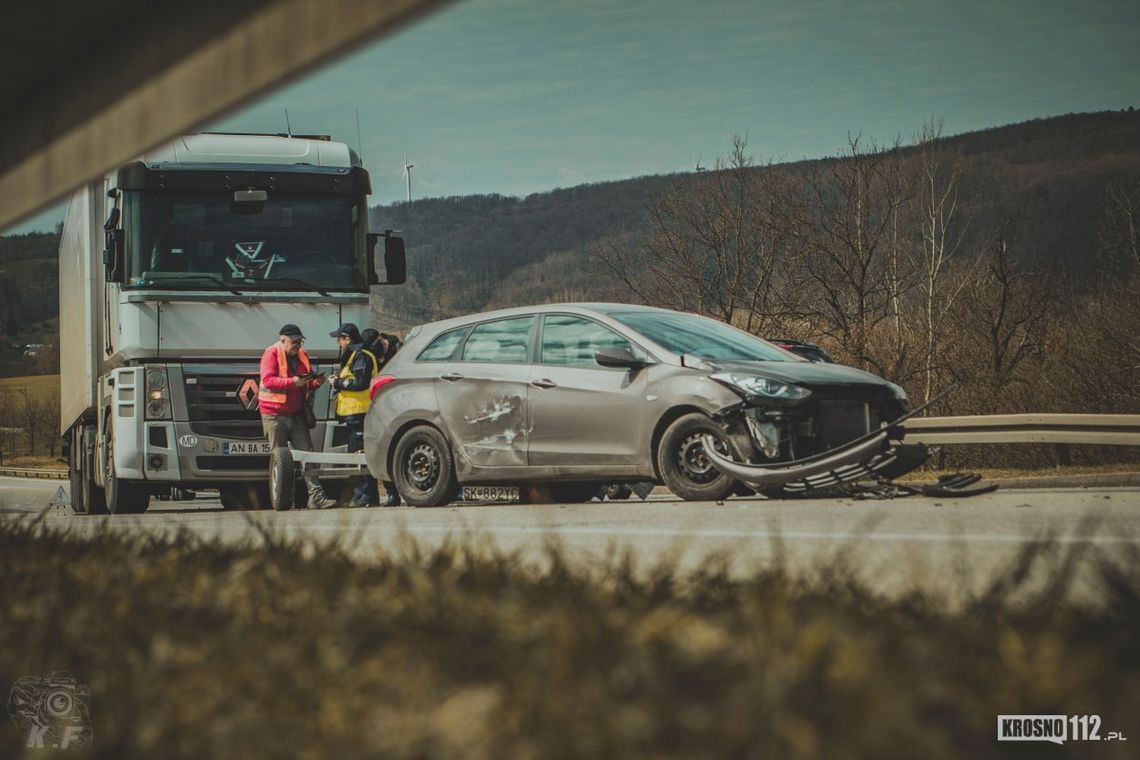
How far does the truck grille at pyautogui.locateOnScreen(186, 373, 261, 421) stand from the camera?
606 inches

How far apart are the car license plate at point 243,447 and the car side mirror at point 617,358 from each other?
18.8 feet

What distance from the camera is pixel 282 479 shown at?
1424cm

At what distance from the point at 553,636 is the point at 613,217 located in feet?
525

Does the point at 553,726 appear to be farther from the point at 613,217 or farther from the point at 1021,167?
the point at 1021,167

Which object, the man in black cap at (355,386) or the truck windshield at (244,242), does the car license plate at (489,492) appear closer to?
the man in black cap at (355,386)

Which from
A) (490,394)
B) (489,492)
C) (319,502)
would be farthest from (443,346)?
(319,502)

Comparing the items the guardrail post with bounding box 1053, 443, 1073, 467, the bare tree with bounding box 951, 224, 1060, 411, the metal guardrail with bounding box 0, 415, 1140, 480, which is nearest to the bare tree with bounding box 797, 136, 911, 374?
the bare tree with bounding box 951, 224, 1060, 411

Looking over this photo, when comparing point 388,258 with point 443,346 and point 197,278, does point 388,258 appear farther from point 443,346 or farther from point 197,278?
point 443,346

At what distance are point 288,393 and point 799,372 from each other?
6.14m

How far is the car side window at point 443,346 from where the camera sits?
1279 centimetres

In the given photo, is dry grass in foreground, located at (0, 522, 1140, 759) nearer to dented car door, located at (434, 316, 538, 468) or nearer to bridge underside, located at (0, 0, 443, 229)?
bridge underside, located at (0, 0, 443, 229)

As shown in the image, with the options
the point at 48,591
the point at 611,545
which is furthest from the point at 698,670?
the point at 48,591

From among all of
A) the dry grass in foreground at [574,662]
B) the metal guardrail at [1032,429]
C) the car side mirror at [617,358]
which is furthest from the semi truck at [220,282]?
the dry grass in foreground at [574,662]

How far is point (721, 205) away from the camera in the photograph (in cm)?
4706
